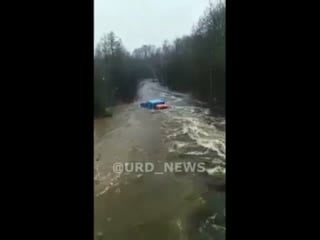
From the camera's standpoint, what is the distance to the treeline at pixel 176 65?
1.31m

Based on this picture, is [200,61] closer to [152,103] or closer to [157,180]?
[152,103]

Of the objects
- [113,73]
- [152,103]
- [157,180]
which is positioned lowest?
[157,180]

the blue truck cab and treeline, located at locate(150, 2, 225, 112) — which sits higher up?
treeline, located at locate(150, 2, 225, 112)

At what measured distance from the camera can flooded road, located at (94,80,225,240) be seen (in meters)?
1.29

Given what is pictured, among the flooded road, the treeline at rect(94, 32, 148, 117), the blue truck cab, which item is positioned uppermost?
the treeline at rect(94, 32, 148, 117)

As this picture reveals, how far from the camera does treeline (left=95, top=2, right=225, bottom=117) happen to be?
1.31m

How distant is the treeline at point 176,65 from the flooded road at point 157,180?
4cm

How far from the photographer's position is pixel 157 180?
4.31 feet

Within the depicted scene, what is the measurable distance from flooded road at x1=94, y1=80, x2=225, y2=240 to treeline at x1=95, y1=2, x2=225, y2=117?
39mm

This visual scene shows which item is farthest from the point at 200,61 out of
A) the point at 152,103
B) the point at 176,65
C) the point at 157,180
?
the point at 157,180

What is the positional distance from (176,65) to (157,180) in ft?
1.29
